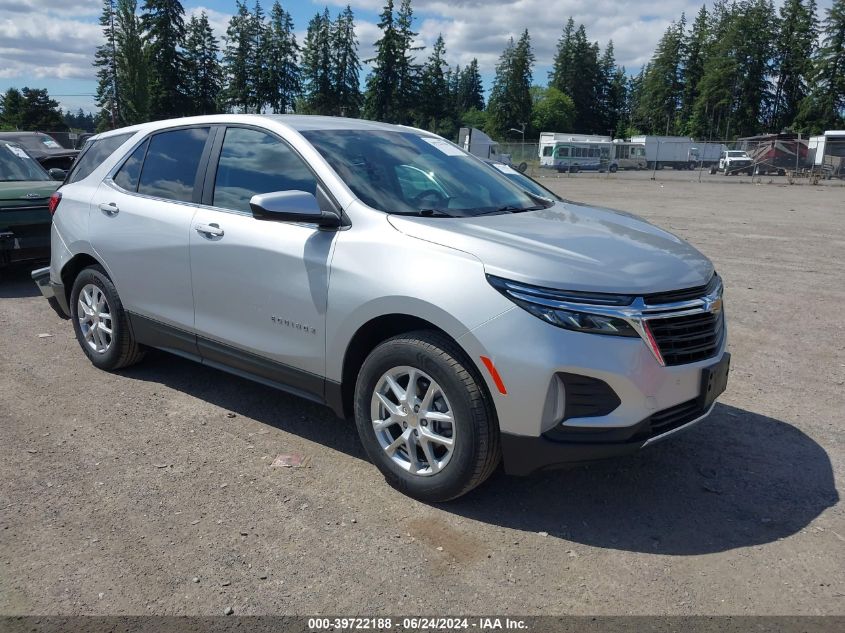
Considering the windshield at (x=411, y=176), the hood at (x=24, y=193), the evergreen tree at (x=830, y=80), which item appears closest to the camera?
the windshield at (x=411, y=176)

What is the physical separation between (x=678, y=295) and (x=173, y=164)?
11.0 ft

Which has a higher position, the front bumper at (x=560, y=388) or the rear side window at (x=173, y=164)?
the rear side window at (x=173, y=164)

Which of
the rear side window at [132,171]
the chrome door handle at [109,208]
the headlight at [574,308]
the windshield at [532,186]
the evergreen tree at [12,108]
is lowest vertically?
the headlight at [574,308]

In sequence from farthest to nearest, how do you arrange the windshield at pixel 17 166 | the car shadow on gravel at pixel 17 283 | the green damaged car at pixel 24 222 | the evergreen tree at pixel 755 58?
1. the evergreen tree at pixel 755 58
2. the windshield at pixel 17 166
3. the car shadow on gravel at pixel 17 283
4. the green damaged car at pixel 24 222

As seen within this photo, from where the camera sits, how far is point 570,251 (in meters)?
3.42

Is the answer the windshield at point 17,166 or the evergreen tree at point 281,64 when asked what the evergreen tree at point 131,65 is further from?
the windshield at point 17,166

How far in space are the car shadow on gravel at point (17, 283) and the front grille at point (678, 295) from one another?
24.9ft

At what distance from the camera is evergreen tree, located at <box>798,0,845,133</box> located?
8450cm

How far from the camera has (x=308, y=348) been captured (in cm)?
397

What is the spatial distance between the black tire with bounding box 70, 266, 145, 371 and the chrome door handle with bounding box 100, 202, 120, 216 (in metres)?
0.45

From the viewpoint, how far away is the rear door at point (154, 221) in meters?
4.63

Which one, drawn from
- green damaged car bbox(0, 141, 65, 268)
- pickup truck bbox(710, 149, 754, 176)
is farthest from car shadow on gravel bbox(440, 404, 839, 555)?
pickup truck bbox(710, 149, 754, 176)

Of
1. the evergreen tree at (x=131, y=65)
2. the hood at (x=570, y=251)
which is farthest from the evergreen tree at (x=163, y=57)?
the hood at (x=570, y=251)

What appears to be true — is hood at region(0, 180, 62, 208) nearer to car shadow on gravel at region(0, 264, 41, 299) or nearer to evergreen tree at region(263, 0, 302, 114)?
car shadow on gravel at region(0, 264, 41, 299)
